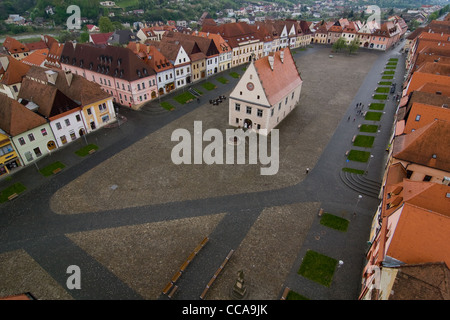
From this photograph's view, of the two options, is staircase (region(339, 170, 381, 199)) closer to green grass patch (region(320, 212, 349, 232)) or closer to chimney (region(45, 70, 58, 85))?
green grass patch (region(320, 212, 349, 232))

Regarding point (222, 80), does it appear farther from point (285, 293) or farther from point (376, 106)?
point (285, 293)

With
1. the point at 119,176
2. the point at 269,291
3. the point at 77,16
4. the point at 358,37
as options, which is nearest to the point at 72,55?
the point at 119,176

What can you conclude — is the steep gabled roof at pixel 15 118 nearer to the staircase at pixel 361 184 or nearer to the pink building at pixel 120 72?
the pink building at pixel 120 72

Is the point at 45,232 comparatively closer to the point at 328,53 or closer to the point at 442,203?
the point at 442,203

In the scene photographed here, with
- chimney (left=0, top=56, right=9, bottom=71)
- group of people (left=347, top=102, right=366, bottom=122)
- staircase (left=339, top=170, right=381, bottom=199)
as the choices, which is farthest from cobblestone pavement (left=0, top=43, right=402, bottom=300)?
chimney (left=0, top=56, right=9, bottom=71)

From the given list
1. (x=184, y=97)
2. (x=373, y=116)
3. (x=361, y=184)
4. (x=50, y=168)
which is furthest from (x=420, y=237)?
(x=184, y=97)
